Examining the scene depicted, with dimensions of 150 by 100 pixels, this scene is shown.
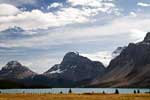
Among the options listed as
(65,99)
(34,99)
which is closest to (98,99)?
(65,99)

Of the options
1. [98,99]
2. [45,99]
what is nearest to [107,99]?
[98,99]

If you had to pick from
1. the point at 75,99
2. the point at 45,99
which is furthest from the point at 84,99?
the point at 45,99

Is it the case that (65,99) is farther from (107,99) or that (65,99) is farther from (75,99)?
(107,99)

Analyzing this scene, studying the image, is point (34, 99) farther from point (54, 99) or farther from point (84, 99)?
point (84, 99)

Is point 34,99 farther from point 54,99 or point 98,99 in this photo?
point 98,99

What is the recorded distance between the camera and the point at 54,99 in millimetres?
74750

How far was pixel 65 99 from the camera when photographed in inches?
2955

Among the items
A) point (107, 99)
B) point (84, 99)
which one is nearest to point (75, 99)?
point (84, 99)

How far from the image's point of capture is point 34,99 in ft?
245

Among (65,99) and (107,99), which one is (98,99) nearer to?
(107,99)

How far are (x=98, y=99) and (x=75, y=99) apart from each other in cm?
507

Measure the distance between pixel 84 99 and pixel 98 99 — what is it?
132 inches

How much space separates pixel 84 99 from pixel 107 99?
4.94 meters

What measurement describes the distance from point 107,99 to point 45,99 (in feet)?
43.3
